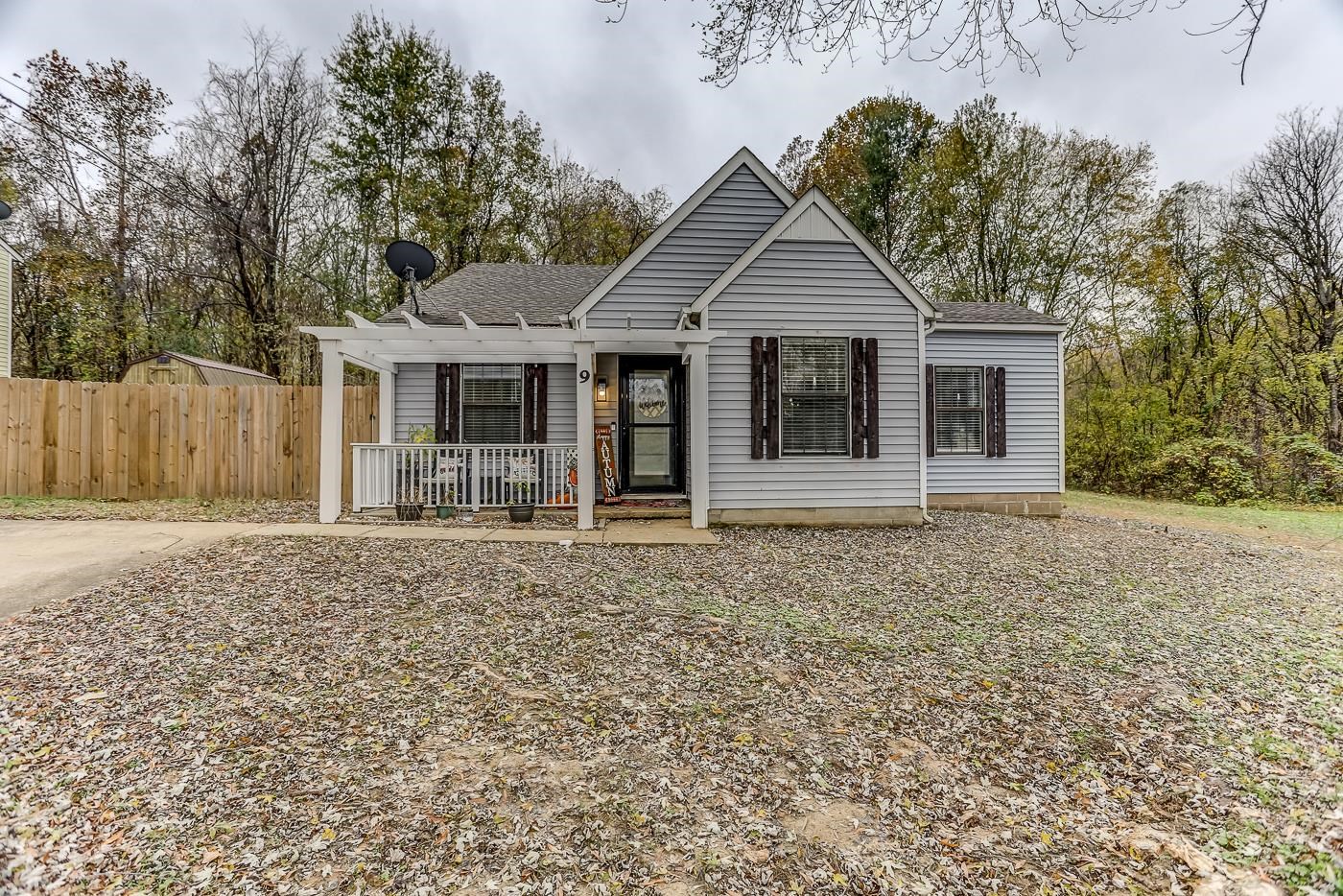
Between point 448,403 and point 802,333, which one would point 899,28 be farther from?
point 448,403

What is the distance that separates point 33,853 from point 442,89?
63.5 ft

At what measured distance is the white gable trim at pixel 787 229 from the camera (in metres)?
7.40

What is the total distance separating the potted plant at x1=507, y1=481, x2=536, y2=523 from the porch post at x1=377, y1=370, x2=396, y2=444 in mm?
2448

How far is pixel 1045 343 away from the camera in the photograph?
31.6 ft

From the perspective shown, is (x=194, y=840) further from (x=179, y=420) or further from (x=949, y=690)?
(x=179, y=420)

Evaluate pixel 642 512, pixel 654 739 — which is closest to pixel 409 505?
pixel 642 512

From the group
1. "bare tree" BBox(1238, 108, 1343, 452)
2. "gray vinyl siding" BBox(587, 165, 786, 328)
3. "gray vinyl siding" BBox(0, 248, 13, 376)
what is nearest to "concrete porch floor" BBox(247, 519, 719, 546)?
"gray vinyl siding" BBox(587, 165, 786, 328)

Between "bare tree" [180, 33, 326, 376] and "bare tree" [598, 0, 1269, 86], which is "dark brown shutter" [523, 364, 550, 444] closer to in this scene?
"bare tree" [598, 0, 1269, 86]

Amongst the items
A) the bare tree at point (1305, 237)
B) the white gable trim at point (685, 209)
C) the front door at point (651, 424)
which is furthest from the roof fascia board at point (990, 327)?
the bare tree at point (1305, 237)

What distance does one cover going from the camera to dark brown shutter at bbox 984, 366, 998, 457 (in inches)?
372

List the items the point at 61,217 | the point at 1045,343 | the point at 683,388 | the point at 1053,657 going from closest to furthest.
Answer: the point at 1053,657 → the point at 683,388 → the point at 1045,343 → the point at 61,217

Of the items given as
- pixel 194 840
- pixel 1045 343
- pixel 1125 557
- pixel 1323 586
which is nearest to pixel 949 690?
pixel 194 840

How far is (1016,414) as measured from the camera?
9578 mm

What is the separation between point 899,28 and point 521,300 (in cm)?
815
